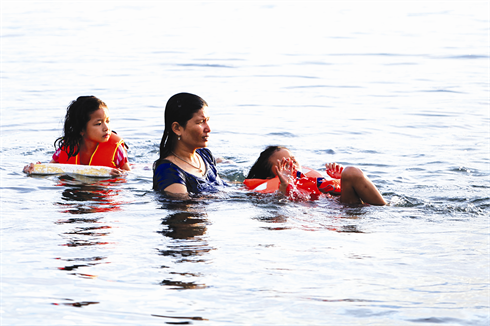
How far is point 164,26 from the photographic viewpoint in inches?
1045

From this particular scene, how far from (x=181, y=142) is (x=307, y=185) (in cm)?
127

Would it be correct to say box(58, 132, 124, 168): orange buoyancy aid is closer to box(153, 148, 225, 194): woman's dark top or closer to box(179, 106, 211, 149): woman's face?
box(153, 148, 225, 194): woman's dark top

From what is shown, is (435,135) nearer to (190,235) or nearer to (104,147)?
(104,147)

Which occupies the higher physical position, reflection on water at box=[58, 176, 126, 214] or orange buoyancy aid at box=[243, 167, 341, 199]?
orange buoyancy aid at box=[243, 167, 341, 199]

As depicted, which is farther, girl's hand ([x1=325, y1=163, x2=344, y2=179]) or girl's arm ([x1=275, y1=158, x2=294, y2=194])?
girl's hand ([x1=325, y1=163, x2=344, y2=179])

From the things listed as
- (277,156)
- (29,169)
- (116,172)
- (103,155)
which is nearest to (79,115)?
(103,155)

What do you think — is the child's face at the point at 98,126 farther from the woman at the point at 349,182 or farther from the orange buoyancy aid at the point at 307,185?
the woman at the point at 349,182

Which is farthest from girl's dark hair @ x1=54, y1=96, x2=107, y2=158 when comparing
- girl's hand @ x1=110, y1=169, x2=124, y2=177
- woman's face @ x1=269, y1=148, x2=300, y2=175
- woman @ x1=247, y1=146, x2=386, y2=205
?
woman @ x1=247, y1=146, x2=386, y2=205

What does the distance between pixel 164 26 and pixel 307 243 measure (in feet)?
74.2

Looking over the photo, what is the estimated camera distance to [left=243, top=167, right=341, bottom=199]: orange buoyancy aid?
634 cm

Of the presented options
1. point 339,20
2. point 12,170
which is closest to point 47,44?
point 339,20

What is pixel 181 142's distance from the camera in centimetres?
619

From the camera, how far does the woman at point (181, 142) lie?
6047 millimetres

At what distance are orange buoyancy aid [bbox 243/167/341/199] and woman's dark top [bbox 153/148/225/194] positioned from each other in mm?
471
